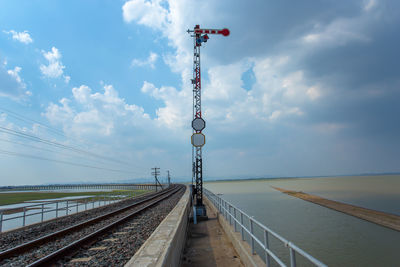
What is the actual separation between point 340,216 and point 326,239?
40.4 ft

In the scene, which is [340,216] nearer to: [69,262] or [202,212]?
[202,212]

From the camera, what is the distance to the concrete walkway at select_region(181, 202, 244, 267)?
22.4ft

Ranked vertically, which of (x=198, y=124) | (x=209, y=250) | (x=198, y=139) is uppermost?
(x=198, y=124)

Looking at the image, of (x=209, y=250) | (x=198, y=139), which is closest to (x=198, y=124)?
(x=198, y=139)

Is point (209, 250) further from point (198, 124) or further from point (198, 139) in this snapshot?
point (198, 124)

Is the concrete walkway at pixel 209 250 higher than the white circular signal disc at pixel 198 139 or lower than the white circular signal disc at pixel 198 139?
lower

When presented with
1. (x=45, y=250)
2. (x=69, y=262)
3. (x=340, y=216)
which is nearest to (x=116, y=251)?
(x=69, y=262)

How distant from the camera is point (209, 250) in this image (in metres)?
8.00

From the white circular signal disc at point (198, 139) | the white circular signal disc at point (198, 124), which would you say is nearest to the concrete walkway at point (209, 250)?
the white circular signal disc at point (198, 139)

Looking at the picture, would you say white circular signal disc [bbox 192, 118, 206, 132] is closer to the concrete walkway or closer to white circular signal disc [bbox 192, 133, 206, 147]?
white circular signal disc [bbox 192, 133, 206, 147]

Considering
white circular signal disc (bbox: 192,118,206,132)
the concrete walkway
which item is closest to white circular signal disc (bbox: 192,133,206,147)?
white circular signal disc (bbox: 192,118,206,132)

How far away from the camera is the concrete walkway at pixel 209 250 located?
681 cm

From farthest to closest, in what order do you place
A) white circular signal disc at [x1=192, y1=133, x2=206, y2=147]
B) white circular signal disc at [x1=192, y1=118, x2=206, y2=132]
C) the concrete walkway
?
1. white circular signal disc at [x1=192, y1=118, x2=206, y2=132]
2. white circular signal disc at [x1=192, y1=133, x2=206, y2=147]
3. the concrete walkway

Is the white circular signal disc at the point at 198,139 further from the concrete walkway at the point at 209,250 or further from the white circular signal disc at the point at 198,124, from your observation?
the concrete walkway at the point at 209,250
